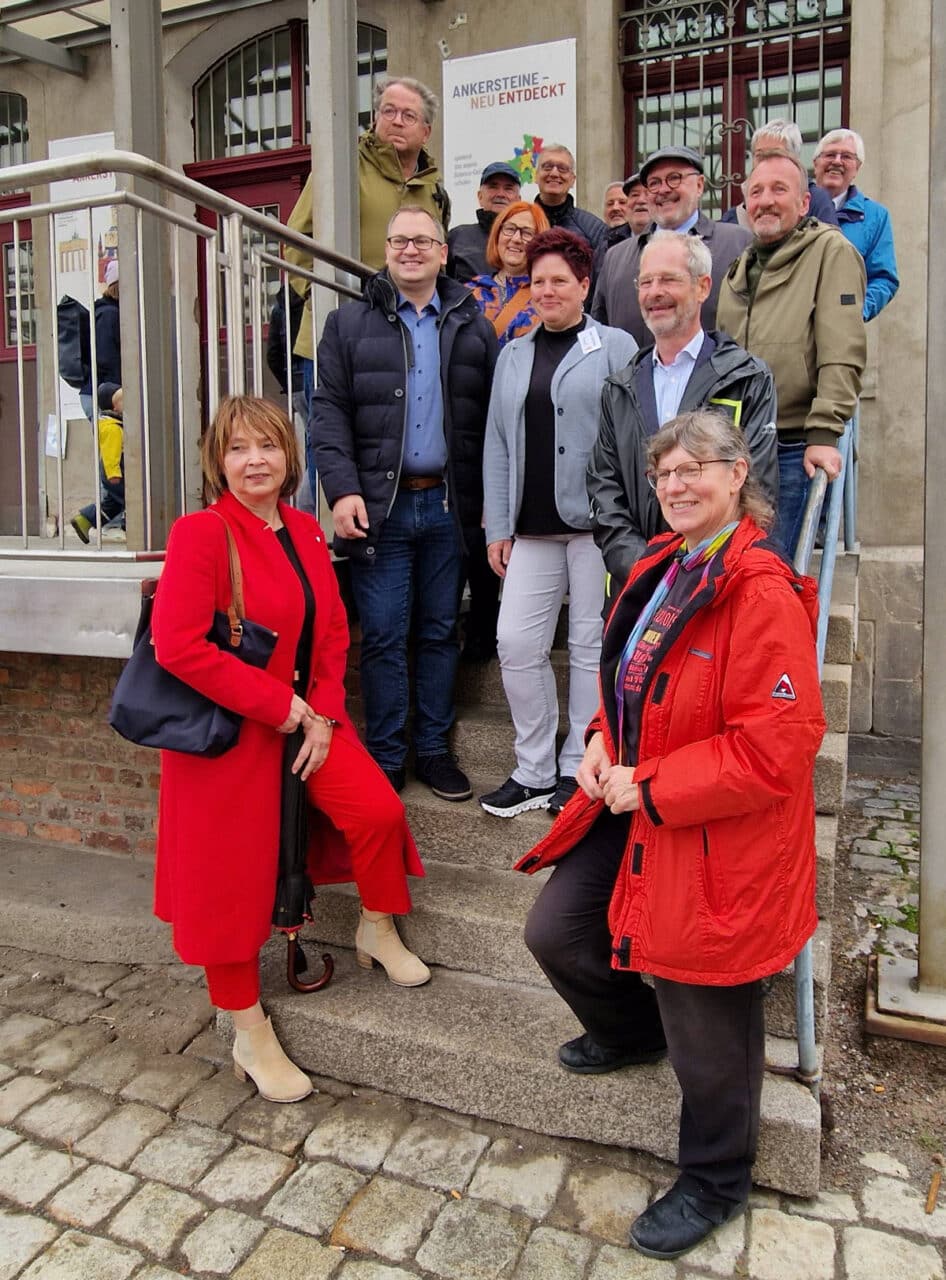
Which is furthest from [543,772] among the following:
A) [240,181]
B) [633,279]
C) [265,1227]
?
[240,181]

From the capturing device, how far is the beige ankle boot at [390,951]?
311cm

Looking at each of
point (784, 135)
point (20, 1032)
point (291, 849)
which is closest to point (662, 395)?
point (784, 135)

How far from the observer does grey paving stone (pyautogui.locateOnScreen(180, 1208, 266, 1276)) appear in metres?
2.27

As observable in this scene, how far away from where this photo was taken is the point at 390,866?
300 centimetres

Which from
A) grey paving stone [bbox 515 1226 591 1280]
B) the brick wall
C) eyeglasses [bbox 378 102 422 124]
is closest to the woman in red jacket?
grey paving stone [bbox 515 1226 591 1280]

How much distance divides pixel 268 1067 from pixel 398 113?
11.7ft

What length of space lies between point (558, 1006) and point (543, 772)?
2.60ft

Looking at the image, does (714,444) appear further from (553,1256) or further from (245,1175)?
(245,1175)

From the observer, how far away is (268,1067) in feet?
9.45

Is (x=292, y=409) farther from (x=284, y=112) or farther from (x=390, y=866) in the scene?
(x=284, y=112)

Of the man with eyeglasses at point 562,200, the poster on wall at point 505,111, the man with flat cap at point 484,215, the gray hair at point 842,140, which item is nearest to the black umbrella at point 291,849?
the man with flat cap at point 484,215

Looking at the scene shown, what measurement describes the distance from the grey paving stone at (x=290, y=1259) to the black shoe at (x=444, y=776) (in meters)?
1.52

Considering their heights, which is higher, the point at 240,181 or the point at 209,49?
the point at 209,49

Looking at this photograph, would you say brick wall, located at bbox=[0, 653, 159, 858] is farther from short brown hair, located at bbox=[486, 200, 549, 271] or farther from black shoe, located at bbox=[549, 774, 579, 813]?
short brown hair, located at bbox=[486, 200, 549, 271]
